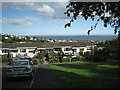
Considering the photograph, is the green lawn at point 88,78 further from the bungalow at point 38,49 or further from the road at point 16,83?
the bungalow at point 38,49

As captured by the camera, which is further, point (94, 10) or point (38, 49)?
point (38, 49)

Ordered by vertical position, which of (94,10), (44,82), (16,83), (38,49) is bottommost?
(16,83)

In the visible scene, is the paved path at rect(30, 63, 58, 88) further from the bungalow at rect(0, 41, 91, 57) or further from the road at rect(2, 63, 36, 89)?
the bungalow at rect(0, 41, 91, 57)

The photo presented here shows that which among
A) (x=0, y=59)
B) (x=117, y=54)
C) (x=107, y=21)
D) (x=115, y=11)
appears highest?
(x=115, y=11)

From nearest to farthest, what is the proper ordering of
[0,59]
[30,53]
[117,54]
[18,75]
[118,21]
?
[117,54] → [118,21] → [18,75] → [0,59] → [30,53]

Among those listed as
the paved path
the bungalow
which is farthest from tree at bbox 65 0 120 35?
the bungalow

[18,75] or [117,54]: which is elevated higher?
[117,54]

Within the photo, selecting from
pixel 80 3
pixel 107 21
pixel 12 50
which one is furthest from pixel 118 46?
pixel 12 50

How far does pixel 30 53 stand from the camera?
34594 mm

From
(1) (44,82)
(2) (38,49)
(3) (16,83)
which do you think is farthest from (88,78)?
(2) (38,49)

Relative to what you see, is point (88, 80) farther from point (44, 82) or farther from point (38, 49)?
point (38, 49)

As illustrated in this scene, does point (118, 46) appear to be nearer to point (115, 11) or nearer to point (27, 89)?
point (115, 11)

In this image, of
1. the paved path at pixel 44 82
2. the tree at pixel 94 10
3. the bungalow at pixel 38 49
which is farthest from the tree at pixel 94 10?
the bungalow at pixel 38 49

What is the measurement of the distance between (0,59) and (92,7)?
23.5 m
